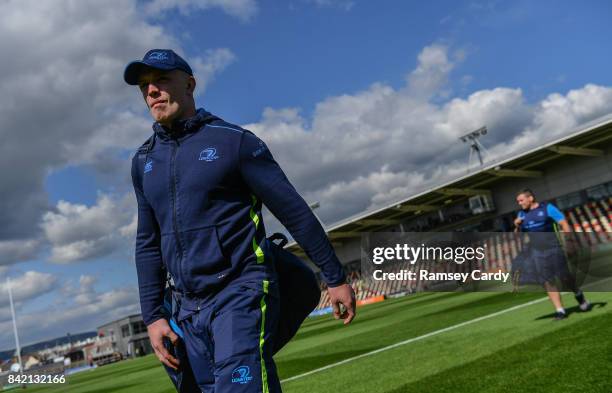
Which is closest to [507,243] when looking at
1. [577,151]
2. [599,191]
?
[577,151]

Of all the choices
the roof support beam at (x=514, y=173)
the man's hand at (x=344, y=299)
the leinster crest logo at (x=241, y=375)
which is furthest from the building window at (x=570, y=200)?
the leinster crest logo at (x=241, y=375)

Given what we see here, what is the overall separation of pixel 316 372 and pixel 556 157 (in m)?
31.8

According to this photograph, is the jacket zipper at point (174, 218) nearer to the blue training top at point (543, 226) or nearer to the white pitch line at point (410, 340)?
the white pitch line at point (410, 340)

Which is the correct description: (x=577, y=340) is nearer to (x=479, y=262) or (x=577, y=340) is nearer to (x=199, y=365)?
(x=199, y=365)

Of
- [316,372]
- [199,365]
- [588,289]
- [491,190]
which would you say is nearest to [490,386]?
[199,365]

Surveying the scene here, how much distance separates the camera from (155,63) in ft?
8.89

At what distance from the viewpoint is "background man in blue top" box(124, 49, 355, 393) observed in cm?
251

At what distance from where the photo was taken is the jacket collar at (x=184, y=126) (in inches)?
108

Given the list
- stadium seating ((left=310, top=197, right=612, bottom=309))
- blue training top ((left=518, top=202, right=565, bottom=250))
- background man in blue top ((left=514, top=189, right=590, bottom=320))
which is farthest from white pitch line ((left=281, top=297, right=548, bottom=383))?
blue training top ((left=518, top=202, right=565, bottom=250))

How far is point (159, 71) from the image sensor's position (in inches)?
109

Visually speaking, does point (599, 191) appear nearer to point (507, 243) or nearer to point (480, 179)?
point (480, 179)

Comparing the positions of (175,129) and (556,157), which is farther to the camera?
(556,157)

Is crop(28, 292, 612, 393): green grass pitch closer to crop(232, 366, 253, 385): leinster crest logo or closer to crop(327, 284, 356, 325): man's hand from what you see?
crop(327, 284, 356, 325): man's hand

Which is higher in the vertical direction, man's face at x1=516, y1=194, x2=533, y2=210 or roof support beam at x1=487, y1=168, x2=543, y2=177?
roof support beam at x1=487, y1=168, x2=543, y2=177
